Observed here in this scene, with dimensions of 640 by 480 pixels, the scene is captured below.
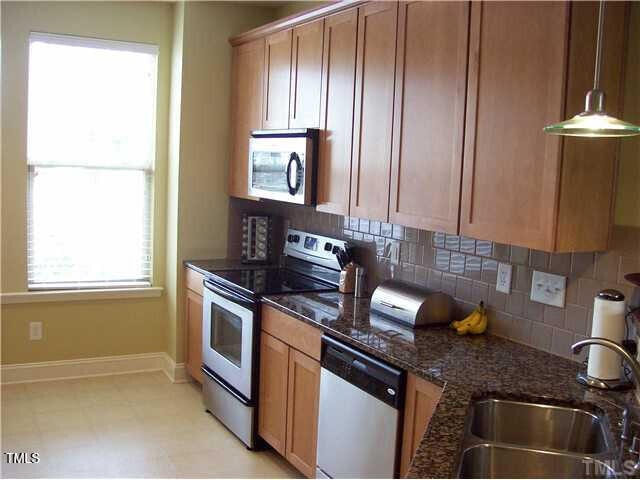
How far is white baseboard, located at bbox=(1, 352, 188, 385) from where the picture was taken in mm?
4402

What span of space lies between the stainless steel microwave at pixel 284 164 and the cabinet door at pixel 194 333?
784 millimetres

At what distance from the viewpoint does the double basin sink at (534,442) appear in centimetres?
173

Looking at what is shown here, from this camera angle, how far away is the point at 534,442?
207cm

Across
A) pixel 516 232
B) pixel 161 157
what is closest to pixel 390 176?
pixel 516 232

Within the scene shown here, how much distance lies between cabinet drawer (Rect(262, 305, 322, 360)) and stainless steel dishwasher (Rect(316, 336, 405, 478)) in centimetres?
13

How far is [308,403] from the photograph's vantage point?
3047 mm

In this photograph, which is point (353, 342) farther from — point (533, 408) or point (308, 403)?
point (533, 408)

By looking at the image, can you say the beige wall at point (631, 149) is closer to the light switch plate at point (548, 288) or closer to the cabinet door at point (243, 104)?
the light switch plate at point (548, 288)

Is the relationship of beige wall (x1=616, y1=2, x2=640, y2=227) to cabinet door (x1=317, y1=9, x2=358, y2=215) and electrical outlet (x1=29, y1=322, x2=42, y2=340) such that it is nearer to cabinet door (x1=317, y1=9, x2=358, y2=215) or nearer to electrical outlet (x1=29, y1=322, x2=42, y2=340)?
cabinet door (x1=317, y1=9, x2=358, y2=215)

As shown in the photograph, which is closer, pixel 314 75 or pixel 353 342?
pixel 353 342

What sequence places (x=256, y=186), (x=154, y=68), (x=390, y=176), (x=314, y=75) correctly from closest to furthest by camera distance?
(x=390, y=176), (x=314, y=75), (x=256, y=186), (x=154, y=68)

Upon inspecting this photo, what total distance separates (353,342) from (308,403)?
21.6 inches

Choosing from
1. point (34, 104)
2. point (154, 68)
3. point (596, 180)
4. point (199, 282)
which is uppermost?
point (154, 68)

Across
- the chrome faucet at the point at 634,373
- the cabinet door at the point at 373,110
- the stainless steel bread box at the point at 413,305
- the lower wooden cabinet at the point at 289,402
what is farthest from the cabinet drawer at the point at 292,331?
the chrome faucet at the point at 634,373
